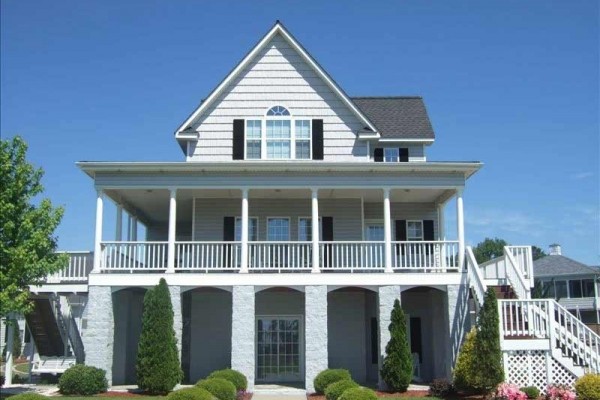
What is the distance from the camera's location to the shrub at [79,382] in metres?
20.2

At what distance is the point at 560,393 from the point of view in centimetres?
1709

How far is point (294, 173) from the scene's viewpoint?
904 inches

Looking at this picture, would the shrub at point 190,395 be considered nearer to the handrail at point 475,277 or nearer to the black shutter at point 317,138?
the handrail at point 475,277

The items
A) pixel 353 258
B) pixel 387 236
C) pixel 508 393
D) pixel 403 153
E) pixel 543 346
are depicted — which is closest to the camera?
pixel 508 393

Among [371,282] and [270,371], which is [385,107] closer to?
[371,282]

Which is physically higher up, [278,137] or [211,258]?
[278,137]

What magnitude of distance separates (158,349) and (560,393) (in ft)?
37.3

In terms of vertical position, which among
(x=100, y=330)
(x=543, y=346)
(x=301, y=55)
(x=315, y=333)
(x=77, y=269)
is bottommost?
(x=543, y=346)

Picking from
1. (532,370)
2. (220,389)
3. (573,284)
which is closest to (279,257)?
(220,389)

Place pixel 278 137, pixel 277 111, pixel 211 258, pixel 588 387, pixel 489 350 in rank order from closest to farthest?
1. pixel 588 387
2. pixel 489 350
3. pixel 211 258
4. pixel 278 137
5. pixel 277 111

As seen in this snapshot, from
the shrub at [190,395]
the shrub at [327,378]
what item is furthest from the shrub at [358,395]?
the shrub at [327,378]

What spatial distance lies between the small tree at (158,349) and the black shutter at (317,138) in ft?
24.9

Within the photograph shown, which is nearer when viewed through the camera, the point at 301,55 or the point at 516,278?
the point at 516,278

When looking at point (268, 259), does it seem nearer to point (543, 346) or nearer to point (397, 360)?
point (397, 360)
